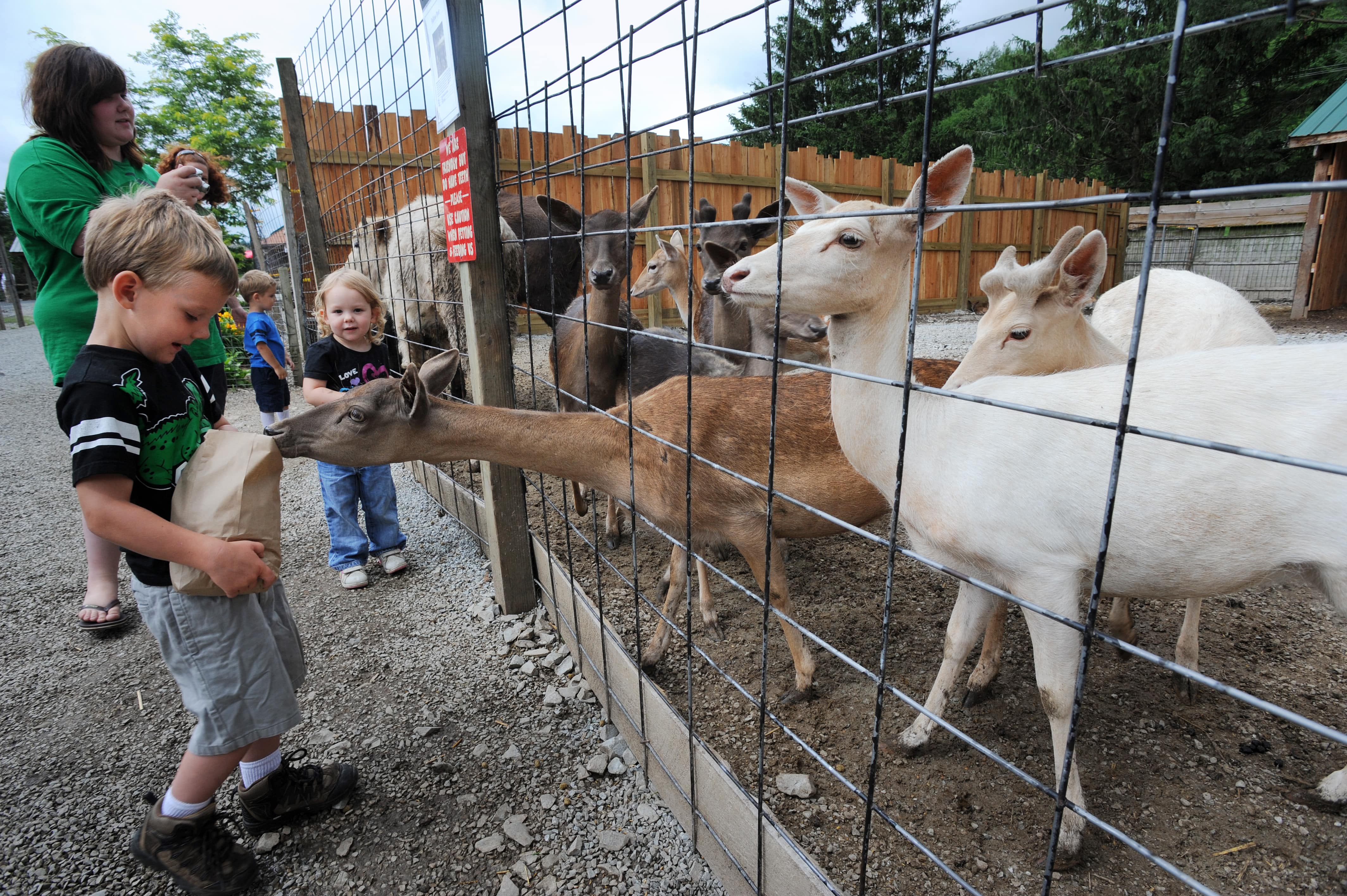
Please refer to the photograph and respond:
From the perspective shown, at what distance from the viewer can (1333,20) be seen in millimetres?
1067

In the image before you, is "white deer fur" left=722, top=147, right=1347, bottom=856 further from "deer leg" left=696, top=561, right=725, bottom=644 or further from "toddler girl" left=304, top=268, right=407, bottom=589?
→ "toddler girl" left=304, top=268, right=407, bottom=589

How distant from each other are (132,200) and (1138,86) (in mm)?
11644

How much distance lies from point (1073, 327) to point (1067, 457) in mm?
1091

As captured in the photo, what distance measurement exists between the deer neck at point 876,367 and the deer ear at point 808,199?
34 cm

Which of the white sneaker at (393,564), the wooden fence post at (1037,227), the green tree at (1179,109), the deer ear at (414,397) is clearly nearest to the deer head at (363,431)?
the deer ear at (414,397)

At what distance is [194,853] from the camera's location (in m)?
2.01

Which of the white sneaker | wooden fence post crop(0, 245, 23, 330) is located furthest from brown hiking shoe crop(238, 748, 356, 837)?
wooden fence post crop(0, 245, 23, 330)

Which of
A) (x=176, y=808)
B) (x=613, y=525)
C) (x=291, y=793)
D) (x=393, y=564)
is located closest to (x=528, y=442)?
(x=291, y=793)

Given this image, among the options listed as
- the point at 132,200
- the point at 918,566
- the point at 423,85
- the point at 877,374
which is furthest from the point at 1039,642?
the point at 423,85

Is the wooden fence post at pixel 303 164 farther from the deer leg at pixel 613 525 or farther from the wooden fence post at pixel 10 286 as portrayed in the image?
the wooden fence post at pixel 10 286

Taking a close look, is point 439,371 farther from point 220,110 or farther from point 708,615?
point 220,110

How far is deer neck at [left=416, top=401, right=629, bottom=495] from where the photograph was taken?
2.58m

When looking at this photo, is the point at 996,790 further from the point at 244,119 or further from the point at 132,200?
the point at 244,119

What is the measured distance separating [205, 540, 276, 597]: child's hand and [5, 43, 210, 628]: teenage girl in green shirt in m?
1.60
